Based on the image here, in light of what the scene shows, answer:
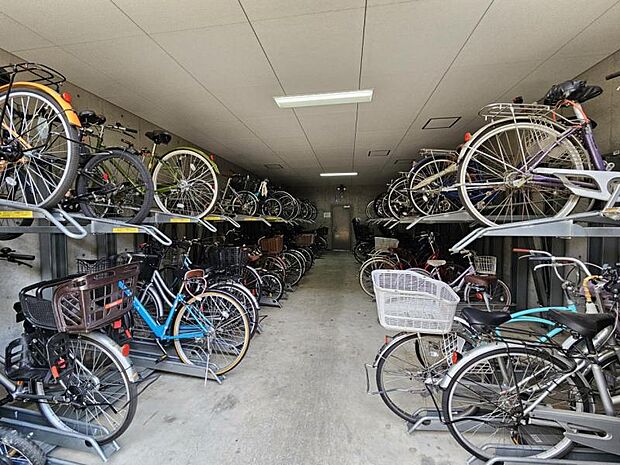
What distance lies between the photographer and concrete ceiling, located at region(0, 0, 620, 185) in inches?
68.6

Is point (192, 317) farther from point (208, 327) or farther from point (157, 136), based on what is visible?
point (157, 136)

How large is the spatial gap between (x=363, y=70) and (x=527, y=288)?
3.63m

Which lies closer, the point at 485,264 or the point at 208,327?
the point at 208,327

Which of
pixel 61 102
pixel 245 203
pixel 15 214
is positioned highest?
pixel 61 102

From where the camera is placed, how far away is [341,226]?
1257cm

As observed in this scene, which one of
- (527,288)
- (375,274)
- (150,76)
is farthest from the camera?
(527,288)

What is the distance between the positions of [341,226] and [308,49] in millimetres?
10569

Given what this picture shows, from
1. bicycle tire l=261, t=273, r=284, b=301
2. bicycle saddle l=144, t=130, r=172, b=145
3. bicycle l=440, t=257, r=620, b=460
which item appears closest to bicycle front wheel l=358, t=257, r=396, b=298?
bicycle tire l=261, t=273, r=284, b=301

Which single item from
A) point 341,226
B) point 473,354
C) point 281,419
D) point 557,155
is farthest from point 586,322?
point 341,226

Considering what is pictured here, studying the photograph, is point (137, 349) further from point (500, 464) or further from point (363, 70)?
point (363, 70)

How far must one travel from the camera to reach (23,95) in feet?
5.47

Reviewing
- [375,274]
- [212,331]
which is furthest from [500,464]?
[212,331]

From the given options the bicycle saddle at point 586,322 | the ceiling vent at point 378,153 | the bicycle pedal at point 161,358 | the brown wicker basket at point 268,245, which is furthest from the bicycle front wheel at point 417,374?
the ceiling vent at point 378,153

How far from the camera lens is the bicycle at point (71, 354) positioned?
1522 mm
